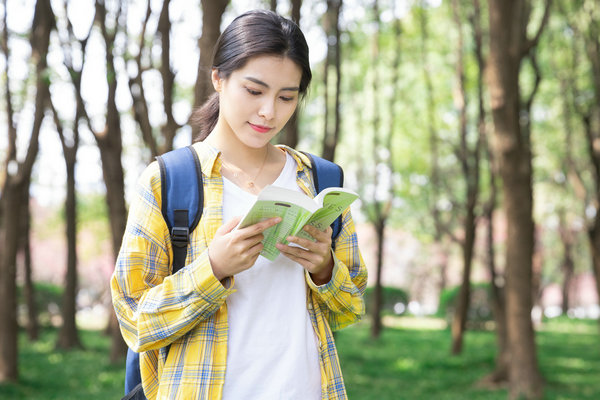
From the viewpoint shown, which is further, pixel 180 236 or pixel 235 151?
pixel 235 151

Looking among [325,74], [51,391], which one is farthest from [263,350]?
[325,74]

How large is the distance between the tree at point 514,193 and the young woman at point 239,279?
6308mm

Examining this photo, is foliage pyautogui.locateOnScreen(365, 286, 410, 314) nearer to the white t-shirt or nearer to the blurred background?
the blurred background

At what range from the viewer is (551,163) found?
21.1 meters

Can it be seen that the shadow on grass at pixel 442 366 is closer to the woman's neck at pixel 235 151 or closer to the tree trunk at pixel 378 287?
the tree trunk at pixel 378 287

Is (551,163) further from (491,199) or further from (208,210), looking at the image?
(208,210)

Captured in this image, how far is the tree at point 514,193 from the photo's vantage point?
8.12 m

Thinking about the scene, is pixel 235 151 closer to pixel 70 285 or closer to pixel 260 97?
pixel 260 97

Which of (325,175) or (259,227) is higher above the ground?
(325,175)

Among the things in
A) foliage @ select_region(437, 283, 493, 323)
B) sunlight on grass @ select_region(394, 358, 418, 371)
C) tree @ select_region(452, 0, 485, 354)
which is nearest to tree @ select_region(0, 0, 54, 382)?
sunlight on grass @ select_region(394, 358, 418, 371)

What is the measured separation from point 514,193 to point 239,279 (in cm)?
671

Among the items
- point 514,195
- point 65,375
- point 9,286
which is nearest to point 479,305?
point 514,195

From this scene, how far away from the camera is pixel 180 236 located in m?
2.01

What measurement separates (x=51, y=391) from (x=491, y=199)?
7.37m
